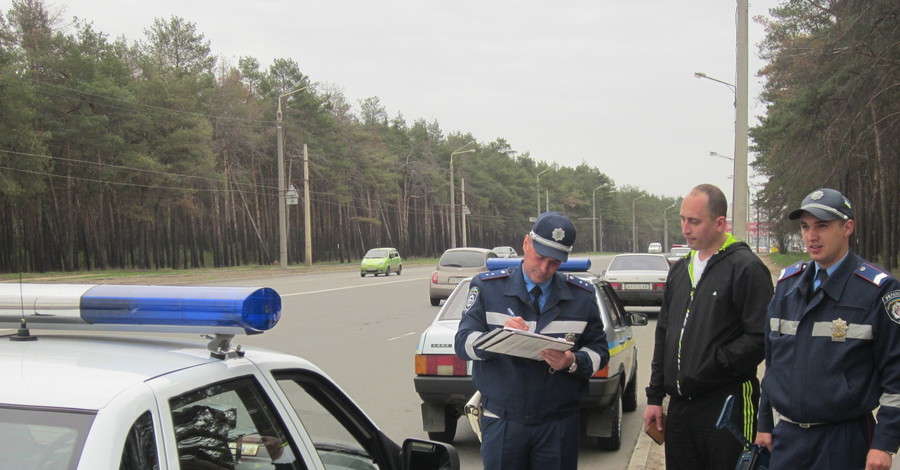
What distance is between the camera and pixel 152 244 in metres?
64.0

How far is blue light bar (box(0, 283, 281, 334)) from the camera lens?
2.45m

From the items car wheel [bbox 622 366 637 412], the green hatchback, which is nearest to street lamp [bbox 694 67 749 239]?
car wheel [bbox 622 366 637 412]

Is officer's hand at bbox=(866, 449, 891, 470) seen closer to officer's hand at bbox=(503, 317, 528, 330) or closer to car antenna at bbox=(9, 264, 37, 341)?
officer's hand at bbox=(503, 317, 528, 330)

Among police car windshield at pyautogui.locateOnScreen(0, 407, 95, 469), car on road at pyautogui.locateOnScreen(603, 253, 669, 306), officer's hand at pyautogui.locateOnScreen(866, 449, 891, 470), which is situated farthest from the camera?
car on road at pyautogui.locateOnScreen(603, 253, 669, 306)

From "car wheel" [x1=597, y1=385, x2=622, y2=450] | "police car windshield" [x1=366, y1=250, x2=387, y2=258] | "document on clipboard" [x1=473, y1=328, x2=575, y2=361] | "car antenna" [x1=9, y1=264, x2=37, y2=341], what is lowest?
"car wheel" [x1=597, y1=385, x2=622, y2=450]

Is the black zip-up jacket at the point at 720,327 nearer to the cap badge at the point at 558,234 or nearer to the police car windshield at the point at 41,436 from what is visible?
Result: the cap badge at the point at 558,234

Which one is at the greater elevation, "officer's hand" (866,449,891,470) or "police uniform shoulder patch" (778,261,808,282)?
"police uniform shoulder patch" (778,261,808,282)

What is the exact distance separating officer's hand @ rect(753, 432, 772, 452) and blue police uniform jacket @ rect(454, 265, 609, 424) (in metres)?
0.78

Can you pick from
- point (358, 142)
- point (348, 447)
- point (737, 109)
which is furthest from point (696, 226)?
point (358, 142)

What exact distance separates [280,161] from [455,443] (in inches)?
1417

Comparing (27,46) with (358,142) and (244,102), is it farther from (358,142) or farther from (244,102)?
(358,142)

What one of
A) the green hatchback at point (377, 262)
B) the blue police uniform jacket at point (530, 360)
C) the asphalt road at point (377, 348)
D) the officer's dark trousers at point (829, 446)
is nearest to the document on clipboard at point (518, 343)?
the blue police uniform jacket at point (530, 360)

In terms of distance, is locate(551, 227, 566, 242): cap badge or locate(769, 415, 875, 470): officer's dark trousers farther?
locate(551, 227, 566, 242): cap badge

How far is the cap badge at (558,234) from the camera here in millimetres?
3602
